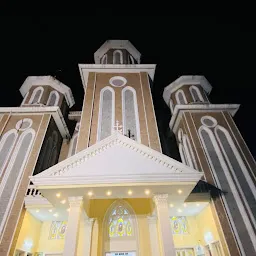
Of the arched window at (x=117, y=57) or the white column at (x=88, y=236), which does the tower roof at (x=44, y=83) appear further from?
the white column at (x=88, y=236)

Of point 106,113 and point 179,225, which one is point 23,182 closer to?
point 106,113

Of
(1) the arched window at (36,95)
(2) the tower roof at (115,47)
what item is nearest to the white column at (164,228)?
(1) the arched window at (36,95)

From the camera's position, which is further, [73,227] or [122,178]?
[122,178]

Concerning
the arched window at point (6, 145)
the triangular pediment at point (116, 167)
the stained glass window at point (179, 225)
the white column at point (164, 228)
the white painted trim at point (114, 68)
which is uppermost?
the white painted trim at point (114, 68)

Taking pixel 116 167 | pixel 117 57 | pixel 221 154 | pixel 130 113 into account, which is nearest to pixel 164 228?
pixel 116 167

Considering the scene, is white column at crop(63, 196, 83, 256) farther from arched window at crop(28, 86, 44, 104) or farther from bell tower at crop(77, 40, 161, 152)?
arched window at crop(28, 86, 44, 104)

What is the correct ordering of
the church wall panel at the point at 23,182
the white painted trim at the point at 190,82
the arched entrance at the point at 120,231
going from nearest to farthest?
the church wall panel at the point at 23,182 → the arched entrance at the point at 120,231 → the white painted trim at the point at 190,82

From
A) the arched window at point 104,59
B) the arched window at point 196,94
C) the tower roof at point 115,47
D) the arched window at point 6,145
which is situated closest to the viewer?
the arched window at point 6,145

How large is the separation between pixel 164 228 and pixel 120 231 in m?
4.17

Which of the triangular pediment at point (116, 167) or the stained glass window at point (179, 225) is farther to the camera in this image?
the stained glass window at point (179, 225)

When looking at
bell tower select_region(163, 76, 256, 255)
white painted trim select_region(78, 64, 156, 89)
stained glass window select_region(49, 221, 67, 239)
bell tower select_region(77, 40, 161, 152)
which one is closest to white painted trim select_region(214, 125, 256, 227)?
bell tower select_region(163, 76, 256, 255)

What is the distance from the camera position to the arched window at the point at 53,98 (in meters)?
19.5

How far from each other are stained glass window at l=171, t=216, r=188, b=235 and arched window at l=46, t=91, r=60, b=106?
15.4 metres

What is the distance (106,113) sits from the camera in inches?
637
